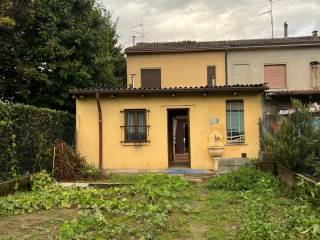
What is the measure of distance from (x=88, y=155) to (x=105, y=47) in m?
9.51

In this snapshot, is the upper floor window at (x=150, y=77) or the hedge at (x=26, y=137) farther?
the upper floor window at (x=150, y=77)

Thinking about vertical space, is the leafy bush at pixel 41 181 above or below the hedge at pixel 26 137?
below

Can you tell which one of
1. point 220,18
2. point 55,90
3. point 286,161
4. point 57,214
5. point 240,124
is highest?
point 220,18

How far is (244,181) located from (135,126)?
6164 millimetres

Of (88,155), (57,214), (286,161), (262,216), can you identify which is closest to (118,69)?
(88,155)

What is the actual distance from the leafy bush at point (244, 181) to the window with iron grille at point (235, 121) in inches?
166

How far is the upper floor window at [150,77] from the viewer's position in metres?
26.0

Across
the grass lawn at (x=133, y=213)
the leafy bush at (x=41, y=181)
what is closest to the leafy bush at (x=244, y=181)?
the grass lawn at (x=133, y=213)

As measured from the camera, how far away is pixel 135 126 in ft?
53.6

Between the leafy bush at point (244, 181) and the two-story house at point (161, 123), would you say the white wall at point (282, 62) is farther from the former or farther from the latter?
the leafy bush at point (244, 181)

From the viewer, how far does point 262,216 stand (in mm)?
5711

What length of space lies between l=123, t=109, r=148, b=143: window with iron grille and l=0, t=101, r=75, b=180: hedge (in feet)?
7.79

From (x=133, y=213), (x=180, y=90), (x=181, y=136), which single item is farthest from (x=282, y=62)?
(x=133, y=213)

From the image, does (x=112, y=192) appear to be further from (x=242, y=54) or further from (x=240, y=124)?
(x=242, y=54)
